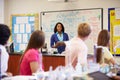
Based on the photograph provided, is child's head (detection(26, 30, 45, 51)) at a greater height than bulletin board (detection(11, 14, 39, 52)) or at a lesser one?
lesser

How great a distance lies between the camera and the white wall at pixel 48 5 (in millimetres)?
5414

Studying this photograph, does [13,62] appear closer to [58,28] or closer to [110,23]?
[58,28]

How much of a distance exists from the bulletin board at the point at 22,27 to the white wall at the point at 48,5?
144 millimetres

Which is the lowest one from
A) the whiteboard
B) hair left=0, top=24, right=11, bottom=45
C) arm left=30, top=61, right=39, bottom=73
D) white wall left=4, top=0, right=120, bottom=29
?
arm left=30, top=61, right=39, bottom=73

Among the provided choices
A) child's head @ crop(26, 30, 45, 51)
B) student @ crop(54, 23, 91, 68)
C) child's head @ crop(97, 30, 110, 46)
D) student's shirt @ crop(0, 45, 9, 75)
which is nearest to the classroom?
child's head @ crop(97, 30, 110, 46)

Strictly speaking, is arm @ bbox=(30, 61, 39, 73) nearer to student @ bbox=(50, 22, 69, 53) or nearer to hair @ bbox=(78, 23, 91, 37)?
hair @ bbox=(78, 23, 91, 37)

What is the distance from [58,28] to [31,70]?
3164 millimetres

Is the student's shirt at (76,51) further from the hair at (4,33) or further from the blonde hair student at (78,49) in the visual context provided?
the hair at (4,33)

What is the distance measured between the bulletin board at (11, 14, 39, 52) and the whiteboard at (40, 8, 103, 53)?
276mm

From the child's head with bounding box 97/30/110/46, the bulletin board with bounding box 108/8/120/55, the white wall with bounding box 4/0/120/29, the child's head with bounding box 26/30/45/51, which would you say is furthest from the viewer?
the white wall with bounding box 4/0/120/29

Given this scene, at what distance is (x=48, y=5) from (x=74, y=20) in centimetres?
85

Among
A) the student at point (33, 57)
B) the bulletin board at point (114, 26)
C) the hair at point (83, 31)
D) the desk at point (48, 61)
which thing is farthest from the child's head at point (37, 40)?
the bulletin board at point (114, 26)

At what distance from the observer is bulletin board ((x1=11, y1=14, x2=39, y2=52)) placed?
20.7ft

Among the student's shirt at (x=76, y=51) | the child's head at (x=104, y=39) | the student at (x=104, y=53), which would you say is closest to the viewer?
the student's shirt at (x=76, y=51)
